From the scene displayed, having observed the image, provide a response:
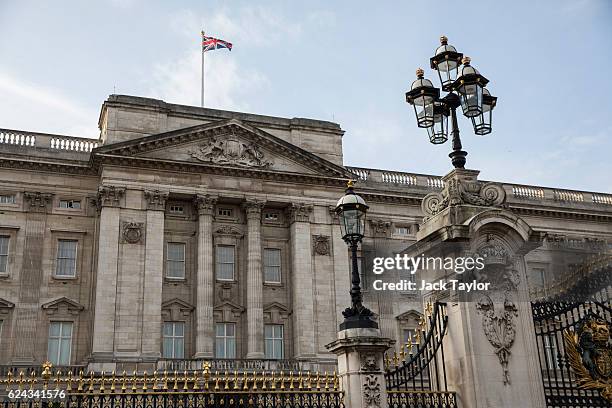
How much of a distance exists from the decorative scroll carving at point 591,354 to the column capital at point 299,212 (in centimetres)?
3074

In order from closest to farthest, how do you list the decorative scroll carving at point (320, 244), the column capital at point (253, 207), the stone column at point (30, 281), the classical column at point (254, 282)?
the stone column at point (30, 281) < the classical column at point (254, 282) < the column capital at point (253, 207) < the decorative scroll carving at point (320, 244)

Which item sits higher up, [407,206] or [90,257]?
[407,206]

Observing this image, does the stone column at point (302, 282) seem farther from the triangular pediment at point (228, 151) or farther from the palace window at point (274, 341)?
the triangular pediment at point (228, 151)

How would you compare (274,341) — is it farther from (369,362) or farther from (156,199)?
(369,362)

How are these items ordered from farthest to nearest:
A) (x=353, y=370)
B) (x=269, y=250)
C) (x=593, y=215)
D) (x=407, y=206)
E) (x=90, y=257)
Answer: (x=593, y=215) < (x=407, y=206) < (x=269, y=250) < (x=90, y=257) < (x=353, y=370)

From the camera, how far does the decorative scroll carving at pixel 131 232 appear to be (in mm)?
39406

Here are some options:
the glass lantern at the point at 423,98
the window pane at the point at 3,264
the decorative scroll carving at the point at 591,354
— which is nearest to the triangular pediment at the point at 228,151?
the window pane at the point at 3,264

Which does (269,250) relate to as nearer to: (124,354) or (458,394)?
(124,354)

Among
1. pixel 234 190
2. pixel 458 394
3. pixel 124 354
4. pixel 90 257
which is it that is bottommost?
pixel 458 394

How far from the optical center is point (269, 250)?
43562mm

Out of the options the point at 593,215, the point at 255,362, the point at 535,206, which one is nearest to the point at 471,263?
the point at 255,362

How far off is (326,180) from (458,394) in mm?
33210

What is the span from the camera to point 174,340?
39781 mm

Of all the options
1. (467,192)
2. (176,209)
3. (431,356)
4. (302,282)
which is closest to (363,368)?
(431,356)
